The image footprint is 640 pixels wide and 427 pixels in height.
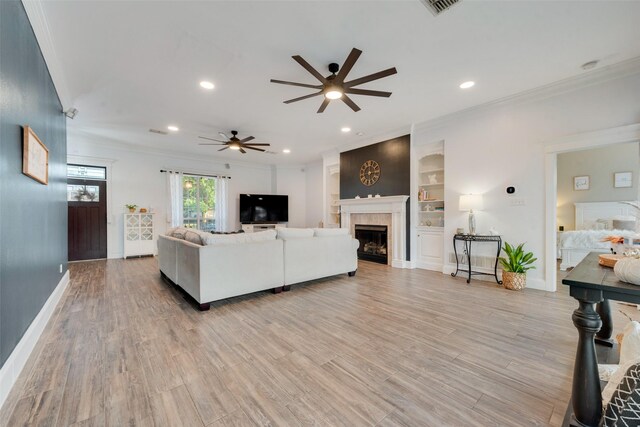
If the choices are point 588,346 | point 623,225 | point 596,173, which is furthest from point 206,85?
point 596,173

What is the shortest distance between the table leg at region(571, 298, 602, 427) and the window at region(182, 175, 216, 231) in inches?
311

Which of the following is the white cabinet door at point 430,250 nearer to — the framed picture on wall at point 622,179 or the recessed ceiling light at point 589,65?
the recessed ceiling light at point 589,65

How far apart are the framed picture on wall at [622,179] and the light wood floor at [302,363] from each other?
4929 mm

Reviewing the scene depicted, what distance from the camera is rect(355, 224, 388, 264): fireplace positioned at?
18.9 feet

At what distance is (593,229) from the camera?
5.65 meters

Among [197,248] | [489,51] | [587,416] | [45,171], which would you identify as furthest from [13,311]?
[489,51]

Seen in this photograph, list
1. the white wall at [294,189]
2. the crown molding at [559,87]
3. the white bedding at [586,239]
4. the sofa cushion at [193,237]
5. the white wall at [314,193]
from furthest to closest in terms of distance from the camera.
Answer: the white wall at [294,189] < the white wall at [314,193] < the white bedding at [586,239] < the sofa cushion at [193,237] < the crown molding at [559,87]

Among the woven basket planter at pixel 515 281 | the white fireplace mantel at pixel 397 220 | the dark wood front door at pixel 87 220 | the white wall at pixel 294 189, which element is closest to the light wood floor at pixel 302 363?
the woven basket planter at pixel 515 281

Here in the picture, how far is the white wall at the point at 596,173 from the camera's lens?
5812 millimetres

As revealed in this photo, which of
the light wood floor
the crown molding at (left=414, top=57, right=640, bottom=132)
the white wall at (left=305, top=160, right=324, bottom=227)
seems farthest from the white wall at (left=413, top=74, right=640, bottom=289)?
the white wall at (left=305, top=160, right=324, bottom=227)

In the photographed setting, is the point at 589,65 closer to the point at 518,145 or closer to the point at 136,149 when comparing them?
the point at 518,145

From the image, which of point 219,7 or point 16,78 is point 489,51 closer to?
point 219,7

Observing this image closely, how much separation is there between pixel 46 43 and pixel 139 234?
4867 mm

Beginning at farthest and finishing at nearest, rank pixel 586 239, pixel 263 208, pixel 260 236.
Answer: pixel 263 208 < pixel 586 239 < pixel 260 236
